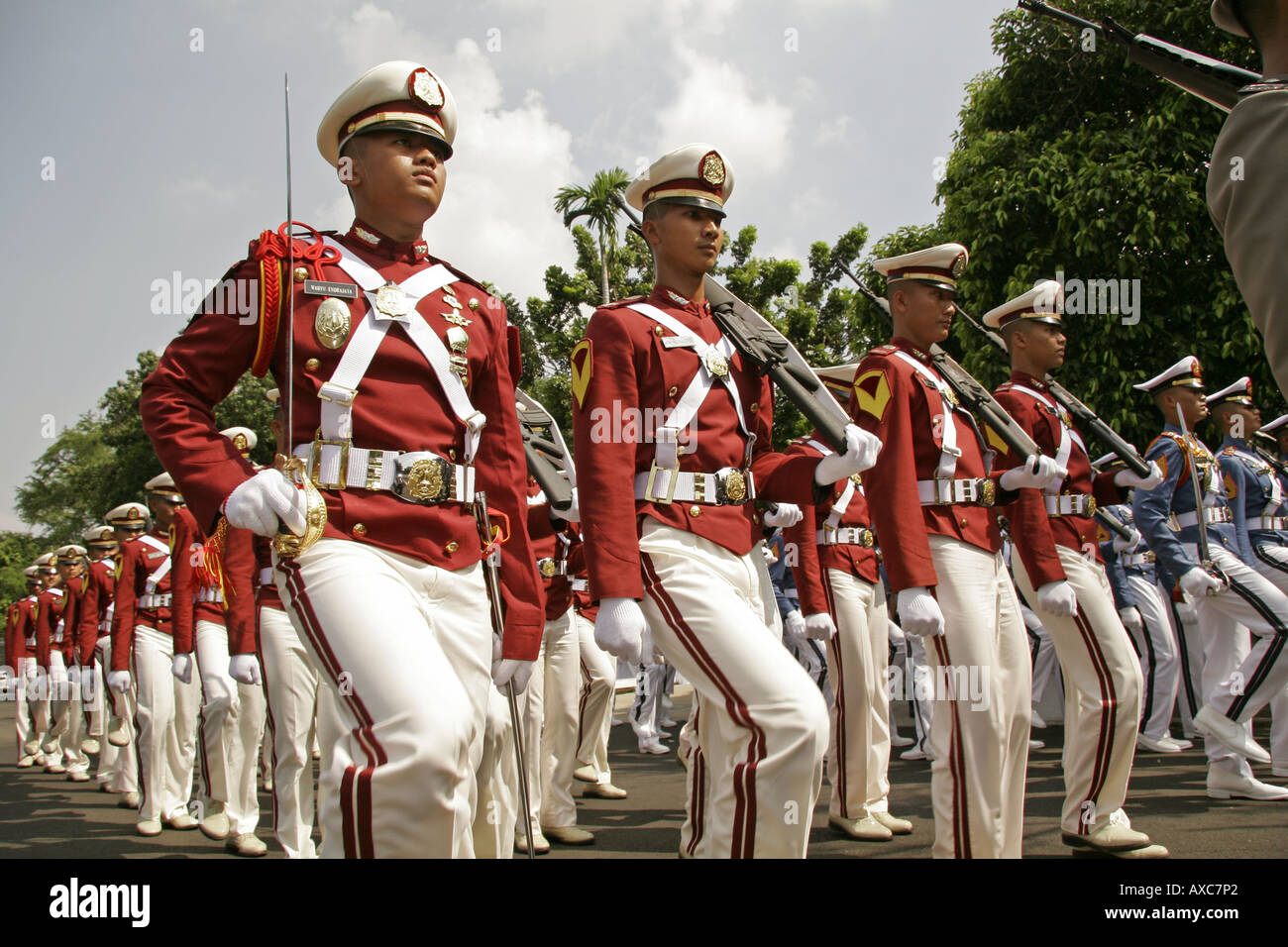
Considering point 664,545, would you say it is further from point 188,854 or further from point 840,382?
point 188,854

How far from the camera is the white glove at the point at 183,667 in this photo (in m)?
7.95

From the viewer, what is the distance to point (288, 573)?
2979 millimetres

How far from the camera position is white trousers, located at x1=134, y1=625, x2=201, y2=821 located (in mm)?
8500

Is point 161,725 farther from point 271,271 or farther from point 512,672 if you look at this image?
point 271,271

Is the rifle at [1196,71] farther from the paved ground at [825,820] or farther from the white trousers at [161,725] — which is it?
the white trousers at [161,725]

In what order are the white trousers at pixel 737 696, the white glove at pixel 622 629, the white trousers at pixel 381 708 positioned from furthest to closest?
the white glove at pixel 622 629 < the white trousers at pixel 737 696 < the white trousers at pixel 381 708

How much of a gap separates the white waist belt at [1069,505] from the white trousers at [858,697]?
169 centimetres

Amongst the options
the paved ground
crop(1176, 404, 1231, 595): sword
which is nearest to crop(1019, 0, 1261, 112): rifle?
the paved ground

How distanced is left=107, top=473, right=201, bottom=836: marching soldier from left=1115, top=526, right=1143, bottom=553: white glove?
7146 millimetres

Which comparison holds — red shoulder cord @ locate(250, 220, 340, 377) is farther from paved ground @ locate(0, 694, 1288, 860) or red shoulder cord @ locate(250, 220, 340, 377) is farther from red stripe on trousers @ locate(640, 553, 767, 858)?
paved ground @ locate(0, 694, 1288, 860)

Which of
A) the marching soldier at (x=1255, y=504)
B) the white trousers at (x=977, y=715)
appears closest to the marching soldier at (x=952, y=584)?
the white trousers at (x=977, y=715)

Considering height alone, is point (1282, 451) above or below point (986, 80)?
below

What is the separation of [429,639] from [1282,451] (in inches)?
387
